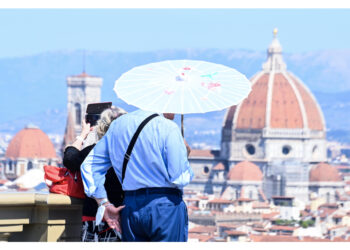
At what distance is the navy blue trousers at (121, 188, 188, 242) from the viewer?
757 cm

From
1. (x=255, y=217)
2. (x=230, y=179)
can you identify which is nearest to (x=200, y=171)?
(x=230, y=179)

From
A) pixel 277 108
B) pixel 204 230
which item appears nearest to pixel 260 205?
pixel 204 230

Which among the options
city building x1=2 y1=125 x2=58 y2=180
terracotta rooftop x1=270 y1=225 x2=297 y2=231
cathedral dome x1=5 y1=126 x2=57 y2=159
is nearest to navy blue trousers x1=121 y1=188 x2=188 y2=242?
terracotta rooftop x1=270 y1=225 x2=297 y2=231

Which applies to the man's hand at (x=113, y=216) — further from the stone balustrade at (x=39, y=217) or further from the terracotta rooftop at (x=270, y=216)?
the terracotta rooftop at (x=270, y=216)

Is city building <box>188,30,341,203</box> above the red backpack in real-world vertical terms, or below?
above

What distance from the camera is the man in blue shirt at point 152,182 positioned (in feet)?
24.9

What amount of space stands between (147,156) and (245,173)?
335ft

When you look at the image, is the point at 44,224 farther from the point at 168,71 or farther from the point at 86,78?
the point at 86,78

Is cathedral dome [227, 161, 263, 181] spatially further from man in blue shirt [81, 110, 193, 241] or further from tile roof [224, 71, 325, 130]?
man in blue shirt [81, 110, 193, 241]

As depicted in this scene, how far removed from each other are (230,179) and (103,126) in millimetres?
102669

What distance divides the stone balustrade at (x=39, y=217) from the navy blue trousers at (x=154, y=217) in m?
0.55

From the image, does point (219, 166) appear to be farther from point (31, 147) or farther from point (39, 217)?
point (39, 217)

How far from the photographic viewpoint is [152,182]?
7637 millimetres

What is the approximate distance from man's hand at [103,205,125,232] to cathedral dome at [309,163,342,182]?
104455mm
